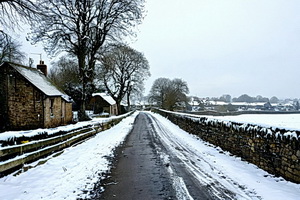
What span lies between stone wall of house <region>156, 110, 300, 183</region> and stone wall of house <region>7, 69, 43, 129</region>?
1564 cm

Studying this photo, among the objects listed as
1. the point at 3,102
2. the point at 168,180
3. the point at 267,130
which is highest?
the point at 3,102

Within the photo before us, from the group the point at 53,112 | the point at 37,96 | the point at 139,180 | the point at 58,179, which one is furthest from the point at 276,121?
the point at 37,96

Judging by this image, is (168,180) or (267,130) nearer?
(168,180)

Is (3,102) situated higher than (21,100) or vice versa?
(21,100)

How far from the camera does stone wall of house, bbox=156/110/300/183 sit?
16.8 feet

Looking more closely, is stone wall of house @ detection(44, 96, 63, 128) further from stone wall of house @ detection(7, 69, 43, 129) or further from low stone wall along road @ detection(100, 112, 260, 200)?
low stone wall along road @ detection(100, 112, 260, 200)

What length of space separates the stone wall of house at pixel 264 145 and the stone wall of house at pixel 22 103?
51.3 feet

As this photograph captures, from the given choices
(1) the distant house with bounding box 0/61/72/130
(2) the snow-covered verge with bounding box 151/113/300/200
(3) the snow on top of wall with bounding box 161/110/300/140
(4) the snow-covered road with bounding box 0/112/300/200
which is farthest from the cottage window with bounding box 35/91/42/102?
(3) the snow on top of wall with bounding box 161/110/300/140

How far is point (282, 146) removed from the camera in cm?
550

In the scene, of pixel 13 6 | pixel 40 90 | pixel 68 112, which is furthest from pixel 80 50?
pixel 13 6

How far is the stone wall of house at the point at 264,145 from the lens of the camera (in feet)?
16.8

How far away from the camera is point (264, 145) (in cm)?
629

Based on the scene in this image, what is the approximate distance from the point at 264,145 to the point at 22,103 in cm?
1912

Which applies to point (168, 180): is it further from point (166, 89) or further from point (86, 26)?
point (166, 89)
